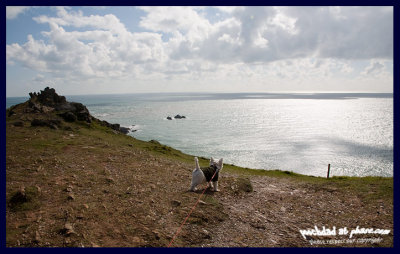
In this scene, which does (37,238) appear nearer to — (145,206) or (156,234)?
(156,234)

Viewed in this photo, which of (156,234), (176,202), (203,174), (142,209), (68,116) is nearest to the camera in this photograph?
(156,234)

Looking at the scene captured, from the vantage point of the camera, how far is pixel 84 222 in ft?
23.4

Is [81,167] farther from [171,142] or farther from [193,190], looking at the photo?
[171,142]

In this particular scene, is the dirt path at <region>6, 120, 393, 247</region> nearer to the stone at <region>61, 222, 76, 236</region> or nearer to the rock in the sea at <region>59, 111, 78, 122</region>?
the stone at <region>61, 222, 76, 236</region>

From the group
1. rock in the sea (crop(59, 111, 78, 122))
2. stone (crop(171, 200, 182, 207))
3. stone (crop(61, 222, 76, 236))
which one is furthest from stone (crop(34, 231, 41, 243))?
rock in the sea (crop(59, 111, 78, 122))

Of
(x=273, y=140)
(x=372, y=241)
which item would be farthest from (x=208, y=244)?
(x=273, y=140)

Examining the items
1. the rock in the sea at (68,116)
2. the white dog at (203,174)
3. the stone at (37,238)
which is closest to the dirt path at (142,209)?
the stone at (37,238)

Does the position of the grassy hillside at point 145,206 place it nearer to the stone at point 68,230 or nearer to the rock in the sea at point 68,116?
the stone at point 68,230

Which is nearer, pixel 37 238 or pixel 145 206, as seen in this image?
pixel 37 238

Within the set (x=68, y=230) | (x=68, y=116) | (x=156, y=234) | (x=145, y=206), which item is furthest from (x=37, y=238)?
(x=68, y=116)

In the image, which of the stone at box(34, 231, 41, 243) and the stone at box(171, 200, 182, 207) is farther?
the stone at box(171, 200, 182, 207)

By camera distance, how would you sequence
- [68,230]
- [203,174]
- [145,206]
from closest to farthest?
[68,230]
[145,206]
[203,174]

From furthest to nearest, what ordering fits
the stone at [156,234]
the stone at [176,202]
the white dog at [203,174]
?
the white dog at [203,174], the stone at [176,202], the stone at [156,234]

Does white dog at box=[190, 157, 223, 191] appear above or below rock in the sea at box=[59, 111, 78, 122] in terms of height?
below
